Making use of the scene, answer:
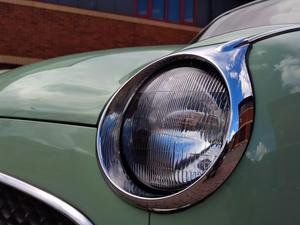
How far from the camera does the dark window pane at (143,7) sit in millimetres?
17875

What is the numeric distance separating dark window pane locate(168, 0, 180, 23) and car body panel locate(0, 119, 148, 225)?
58.1 ft

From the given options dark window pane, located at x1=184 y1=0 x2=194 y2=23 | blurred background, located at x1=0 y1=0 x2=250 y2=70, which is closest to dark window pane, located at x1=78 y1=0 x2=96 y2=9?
blurred background, located at x1=0 y1=0 x2=250 y2=70

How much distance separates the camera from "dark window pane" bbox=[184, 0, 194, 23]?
19.1m

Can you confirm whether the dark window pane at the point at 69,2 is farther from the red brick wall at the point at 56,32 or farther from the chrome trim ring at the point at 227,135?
the chrome trim ring at the point at 227,135

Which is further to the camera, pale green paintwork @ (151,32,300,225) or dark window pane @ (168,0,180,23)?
dark window pane @ (168,0,180,23)

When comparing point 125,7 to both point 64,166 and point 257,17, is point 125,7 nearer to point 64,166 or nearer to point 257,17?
point 257,17

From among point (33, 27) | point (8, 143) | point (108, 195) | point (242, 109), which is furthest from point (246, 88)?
point (33, 27)

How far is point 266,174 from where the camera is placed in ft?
3.16

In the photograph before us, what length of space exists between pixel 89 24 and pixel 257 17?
14.8 metres

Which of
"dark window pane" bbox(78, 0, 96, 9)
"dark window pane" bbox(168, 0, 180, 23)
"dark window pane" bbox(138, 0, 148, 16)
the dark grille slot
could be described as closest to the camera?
the dark grille slot

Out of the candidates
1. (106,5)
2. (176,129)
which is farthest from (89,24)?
(176,129)

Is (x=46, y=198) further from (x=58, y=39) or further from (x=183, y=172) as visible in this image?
(x=58, y=39)

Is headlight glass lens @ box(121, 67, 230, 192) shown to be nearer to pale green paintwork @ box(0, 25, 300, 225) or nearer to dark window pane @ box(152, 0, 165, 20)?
pale green paintwork @ box(0, 25, 300, 225)

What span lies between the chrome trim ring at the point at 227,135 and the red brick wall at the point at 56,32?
14.6m
